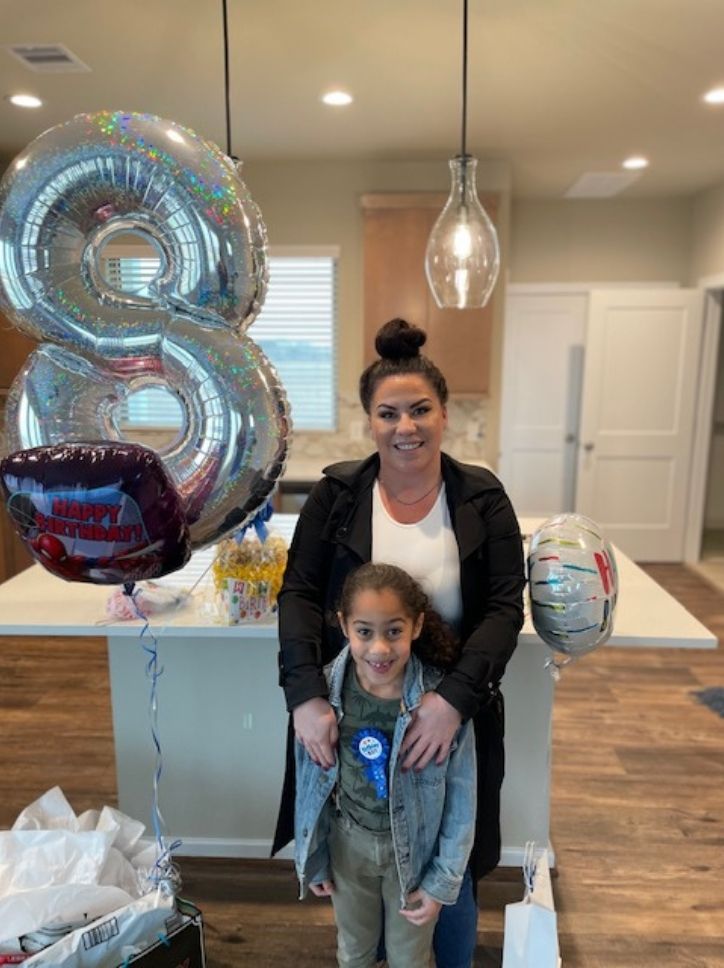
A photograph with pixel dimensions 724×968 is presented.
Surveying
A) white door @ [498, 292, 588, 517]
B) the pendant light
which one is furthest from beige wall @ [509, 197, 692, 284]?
the pendant light

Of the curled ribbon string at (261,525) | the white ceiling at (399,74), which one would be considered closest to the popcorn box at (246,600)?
the curled ribbon string at (261,525)

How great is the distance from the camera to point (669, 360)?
16.2ft

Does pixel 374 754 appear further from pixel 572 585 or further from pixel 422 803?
pixel 572 585

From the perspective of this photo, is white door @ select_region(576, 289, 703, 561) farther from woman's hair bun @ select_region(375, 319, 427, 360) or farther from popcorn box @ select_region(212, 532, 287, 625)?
woman's hair bun @ select_region(375, 319, 427, 360)

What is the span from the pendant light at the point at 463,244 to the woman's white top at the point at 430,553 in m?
1.26

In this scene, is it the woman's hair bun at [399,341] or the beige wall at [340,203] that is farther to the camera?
the beige wall at [340,203]

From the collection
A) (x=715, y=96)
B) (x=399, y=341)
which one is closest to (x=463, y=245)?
(x=399, y=341)

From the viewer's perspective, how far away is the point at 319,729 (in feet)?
3.88

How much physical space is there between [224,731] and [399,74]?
248 cm

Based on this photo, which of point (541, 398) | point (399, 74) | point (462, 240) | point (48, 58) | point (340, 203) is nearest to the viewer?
point (462, 240)

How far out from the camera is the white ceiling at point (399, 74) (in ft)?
7.62

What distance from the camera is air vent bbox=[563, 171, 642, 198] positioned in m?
4.34

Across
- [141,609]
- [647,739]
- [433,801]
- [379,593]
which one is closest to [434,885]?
[433,801]

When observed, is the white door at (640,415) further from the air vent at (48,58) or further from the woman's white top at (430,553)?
the woman's white top at (430,553)
